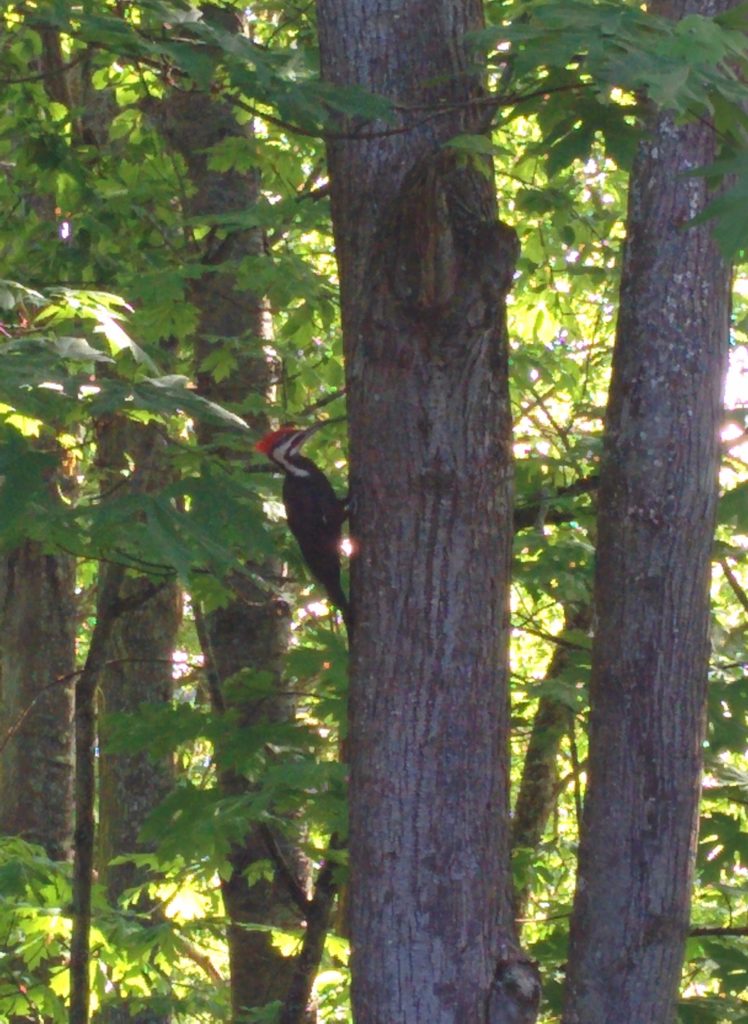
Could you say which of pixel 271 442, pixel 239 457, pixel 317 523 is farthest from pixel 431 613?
pixel 239 457

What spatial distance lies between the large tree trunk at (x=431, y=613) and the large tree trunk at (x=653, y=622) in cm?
48

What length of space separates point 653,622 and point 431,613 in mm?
722

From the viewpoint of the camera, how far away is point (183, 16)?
9.93 ft

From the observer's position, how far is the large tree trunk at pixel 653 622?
9.89ft

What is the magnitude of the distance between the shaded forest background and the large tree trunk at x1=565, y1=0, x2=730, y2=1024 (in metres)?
0.41

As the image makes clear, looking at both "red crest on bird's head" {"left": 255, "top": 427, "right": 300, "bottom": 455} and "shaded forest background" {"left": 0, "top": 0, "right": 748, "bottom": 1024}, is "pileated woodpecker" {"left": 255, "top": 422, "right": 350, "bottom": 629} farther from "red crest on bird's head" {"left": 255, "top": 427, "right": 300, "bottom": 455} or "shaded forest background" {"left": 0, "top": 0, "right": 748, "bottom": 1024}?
"red crest on bird's head" {"left": 255, "top": 427, "right": 300, "bottom": 455}

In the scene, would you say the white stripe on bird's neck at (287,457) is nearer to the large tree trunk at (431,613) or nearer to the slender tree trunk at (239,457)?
the slender tree trunk at (239,457)

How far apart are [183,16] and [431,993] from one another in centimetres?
236

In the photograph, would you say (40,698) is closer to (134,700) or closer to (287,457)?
(134,700)

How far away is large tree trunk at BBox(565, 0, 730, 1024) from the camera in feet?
9.89

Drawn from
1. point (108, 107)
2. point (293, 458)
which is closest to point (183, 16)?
point (293, 458)

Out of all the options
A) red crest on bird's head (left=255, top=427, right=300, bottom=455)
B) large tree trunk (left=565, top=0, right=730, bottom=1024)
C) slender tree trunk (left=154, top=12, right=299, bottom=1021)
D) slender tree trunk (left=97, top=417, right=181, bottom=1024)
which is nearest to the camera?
large tree trunk (left=565, top=0, right=730, bottom=1024)

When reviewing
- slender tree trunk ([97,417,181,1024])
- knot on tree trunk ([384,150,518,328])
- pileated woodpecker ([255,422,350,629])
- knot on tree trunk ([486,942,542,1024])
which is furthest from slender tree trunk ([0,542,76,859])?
knot on tree trunk ([384,150,518,328])

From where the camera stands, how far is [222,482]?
9.09ft
